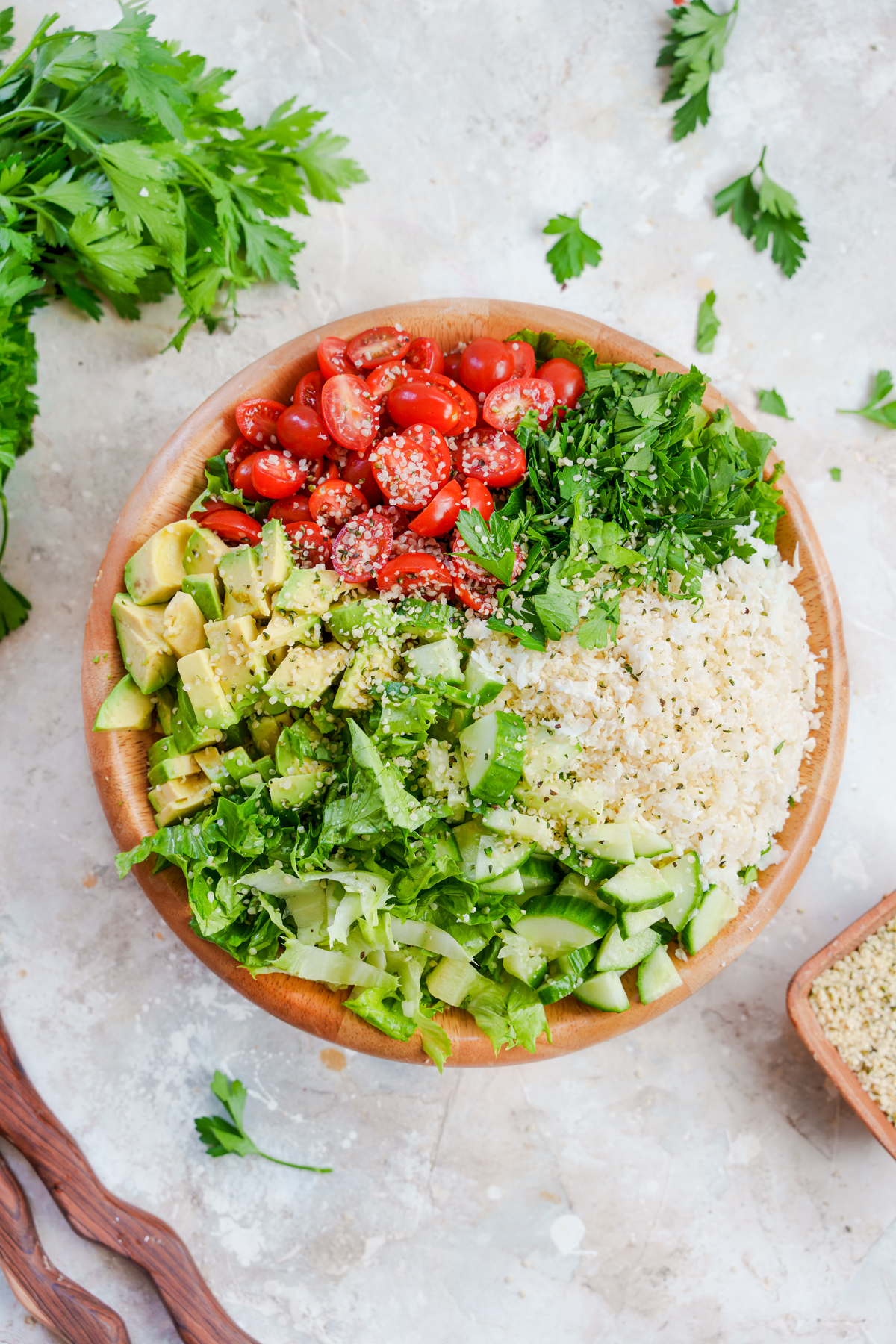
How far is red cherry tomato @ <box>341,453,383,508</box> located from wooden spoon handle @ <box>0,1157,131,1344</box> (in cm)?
182

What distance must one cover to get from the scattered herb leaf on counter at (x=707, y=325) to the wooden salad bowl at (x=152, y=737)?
1.26ft

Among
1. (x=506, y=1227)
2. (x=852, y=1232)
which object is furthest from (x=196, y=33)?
(x=852, y=1232)

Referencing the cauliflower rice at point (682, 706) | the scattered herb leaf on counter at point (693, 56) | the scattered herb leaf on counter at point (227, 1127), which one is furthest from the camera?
the scattered herb leaf on counter at point (693, 56)

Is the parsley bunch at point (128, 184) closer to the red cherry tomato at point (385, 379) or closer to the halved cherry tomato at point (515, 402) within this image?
the red cherry tomato at point (385, 379)

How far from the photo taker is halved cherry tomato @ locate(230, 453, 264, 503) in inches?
74.8

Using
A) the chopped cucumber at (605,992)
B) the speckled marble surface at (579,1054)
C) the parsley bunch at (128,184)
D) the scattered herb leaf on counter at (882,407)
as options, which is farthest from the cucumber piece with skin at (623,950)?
the parsley bunch at (128,184)

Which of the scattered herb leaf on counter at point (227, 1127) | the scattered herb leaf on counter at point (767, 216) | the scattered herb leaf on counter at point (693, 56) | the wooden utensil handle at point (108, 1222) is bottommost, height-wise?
the wooden utensil handle at point (108, 1222)

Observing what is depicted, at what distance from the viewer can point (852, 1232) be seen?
2.31m

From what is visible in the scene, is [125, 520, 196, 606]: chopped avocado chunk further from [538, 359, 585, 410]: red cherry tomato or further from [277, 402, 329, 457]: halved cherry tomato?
[538, 359, 585, 410]: red cherry tomato

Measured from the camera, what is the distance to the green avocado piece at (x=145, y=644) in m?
1.82

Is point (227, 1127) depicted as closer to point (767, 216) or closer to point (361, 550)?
point (361, 550)

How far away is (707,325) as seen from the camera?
236cm

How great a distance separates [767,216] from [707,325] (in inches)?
13.5

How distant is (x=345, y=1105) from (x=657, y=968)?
0.94m
